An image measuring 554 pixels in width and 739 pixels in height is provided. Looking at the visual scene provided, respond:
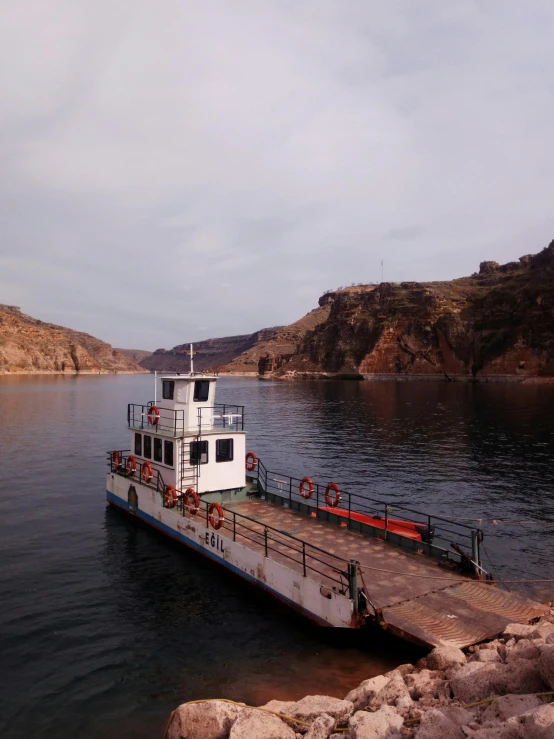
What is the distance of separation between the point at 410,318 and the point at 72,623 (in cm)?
16691

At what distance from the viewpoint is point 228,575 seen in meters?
17.4

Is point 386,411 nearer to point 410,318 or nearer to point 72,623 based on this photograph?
point 72,623

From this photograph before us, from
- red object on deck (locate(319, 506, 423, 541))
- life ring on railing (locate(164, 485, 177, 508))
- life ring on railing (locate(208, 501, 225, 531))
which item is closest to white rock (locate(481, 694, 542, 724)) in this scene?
red object on deck (locate(319, 506, 423, 541))

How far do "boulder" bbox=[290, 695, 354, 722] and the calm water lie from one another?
2004 mm

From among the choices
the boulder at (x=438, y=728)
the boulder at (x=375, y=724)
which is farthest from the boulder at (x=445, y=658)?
the boulder at (x=438, y=728)

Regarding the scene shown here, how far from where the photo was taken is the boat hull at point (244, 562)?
13.2m

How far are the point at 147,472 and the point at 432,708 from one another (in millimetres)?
16292

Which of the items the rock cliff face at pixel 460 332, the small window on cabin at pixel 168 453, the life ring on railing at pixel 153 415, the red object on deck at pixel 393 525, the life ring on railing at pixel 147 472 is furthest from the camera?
the rock cliff face at pixel 460 332

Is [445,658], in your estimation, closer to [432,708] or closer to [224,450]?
[432,708]

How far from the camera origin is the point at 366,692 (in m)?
9.62

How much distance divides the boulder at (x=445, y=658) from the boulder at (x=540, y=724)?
4319mm

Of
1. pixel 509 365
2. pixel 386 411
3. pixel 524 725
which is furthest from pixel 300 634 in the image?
pixel 509 365

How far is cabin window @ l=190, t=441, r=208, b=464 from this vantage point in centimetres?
2073

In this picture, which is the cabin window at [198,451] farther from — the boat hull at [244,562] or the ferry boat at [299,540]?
the boat hull at [244,562]
